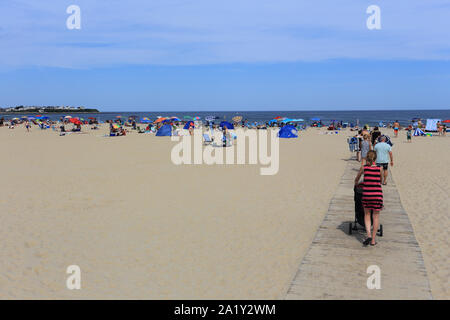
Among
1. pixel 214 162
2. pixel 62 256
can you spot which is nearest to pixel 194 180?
pixel 214 162

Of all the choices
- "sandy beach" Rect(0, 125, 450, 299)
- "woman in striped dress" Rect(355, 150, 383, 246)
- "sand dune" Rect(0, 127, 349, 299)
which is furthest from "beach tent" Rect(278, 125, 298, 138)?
"woman in striped dress" Rect(355, 150, 383, 246)

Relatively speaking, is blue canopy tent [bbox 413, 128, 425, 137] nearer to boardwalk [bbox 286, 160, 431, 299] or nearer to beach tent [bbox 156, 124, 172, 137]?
beach tent [bbox 156, 124, 172, 137]

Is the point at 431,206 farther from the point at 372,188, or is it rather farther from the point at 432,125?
the point at 432,125

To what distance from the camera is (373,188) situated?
18.1ft

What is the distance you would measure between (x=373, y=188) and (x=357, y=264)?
1.25 meters

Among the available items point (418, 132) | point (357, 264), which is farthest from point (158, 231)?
point (418, 132)

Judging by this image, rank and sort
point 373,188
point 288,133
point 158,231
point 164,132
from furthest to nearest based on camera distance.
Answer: point 164,132
point 288,133
point 158,231
point 373,188

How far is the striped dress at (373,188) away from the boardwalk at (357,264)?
0.73 m

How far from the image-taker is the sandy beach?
470cm

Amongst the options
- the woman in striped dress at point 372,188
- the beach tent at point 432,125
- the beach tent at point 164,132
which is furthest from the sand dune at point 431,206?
the beach tent at point 164,132

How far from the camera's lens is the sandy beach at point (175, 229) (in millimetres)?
4699
